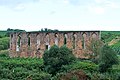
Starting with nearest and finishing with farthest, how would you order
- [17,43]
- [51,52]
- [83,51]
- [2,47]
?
[51,52], [83,51], [17,43], [2,47]

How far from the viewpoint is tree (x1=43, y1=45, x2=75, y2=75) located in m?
53.0

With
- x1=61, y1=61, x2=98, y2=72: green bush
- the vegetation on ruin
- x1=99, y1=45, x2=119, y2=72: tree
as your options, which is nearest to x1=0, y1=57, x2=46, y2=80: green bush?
the vegetation on ruin

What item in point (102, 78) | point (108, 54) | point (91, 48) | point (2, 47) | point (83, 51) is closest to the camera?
point (102, 78)

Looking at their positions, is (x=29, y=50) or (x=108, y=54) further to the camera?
(x=29, y=50)

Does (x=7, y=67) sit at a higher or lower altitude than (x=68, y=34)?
lower

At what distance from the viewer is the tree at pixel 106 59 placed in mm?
50469

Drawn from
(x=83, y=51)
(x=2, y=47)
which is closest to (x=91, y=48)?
(x=83, y=51)

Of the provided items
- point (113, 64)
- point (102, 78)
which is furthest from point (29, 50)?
point (102, 78)

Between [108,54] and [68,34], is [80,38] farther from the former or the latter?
[108,54]

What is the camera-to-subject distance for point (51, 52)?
177ft

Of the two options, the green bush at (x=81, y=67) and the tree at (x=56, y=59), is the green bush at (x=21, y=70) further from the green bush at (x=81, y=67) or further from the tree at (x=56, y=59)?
the green bush at (x=81, y=67)

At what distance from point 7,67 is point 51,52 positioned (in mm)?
7165

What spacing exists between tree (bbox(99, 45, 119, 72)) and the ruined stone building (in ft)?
47.5

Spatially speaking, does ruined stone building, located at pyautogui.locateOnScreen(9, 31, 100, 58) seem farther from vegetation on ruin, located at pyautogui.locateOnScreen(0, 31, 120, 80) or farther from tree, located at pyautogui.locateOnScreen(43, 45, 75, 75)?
tree, located at pyautogui.locateOnScreen(43, 45, 75, 75)
